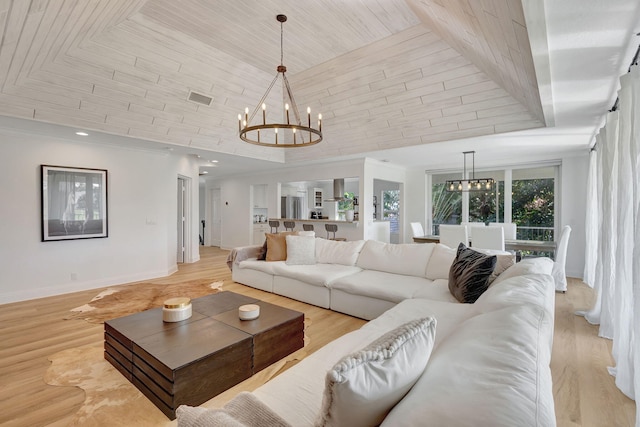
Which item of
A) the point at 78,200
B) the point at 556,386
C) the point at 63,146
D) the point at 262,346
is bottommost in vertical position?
the point at 556,386

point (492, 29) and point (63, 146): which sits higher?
point (492, 29)

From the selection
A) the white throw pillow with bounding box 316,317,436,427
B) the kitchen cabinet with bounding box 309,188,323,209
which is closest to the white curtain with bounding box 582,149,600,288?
the white throw pillow with bounding box 316,317,436,427

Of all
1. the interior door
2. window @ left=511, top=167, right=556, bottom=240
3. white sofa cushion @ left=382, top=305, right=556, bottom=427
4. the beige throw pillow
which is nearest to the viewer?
white sofa cushion @ left=382, top=305, right=556, bottom=427

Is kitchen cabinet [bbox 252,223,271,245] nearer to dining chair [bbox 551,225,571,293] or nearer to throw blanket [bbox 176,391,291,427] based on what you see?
dining chair [bbox 551,225,571,293]

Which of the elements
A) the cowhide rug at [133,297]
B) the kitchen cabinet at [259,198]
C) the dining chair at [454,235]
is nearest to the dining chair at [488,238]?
the dining chair at [454,235]

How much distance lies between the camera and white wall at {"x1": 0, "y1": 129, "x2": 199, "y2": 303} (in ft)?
13.6

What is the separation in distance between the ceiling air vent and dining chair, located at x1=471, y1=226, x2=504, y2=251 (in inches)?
185

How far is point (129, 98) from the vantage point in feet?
13.4

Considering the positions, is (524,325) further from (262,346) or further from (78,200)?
(78,200)

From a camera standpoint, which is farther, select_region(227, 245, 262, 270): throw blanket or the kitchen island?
the kitchen island

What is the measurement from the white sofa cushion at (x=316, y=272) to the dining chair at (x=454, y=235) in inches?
74.9

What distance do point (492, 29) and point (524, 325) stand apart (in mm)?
2226

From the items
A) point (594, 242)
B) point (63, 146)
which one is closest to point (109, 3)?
point (63, 146)

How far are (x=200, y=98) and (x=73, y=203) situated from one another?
8.39 ft
